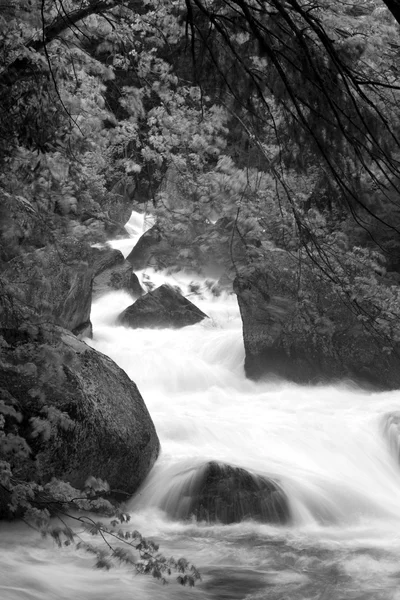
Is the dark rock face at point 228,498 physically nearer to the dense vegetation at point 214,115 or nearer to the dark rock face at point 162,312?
the dense vegetation at point 214,115

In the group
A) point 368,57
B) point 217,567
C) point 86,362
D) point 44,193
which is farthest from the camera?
point 86,362

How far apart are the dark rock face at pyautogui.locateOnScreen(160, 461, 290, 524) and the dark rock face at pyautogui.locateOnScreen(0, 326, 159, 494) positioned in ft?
2.28

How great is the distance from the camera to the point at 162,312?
1595 cm

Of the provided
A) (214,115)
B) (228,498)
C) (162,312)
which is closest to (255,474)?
(228,498)

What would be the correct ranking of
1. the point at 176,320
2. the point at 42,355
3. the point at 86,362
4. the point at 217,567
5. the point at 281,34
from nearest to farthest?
the point at 281,34 → the point at 42,355 → the point at 217,567 → the point at 86,362 → the point at 176,320

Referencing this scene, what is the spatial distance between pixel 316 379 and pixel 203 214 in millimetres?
8822

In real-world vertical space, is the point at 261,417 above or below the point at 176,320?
below

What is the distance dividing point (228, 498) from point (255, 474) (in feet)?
1.84

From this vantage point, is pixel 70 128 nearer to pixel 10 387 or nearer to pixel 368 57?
pixel 368 57

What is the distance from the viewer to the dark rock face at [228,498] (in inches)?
285

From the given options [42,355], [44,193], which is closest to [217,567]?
[42,355]

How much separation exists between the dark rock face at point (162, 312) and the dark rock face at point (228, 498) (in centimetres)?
838

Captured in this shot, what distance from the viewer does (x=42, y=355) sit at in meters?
4.21

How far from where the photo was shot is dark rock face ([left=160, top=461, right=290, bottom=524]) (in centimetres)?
723
